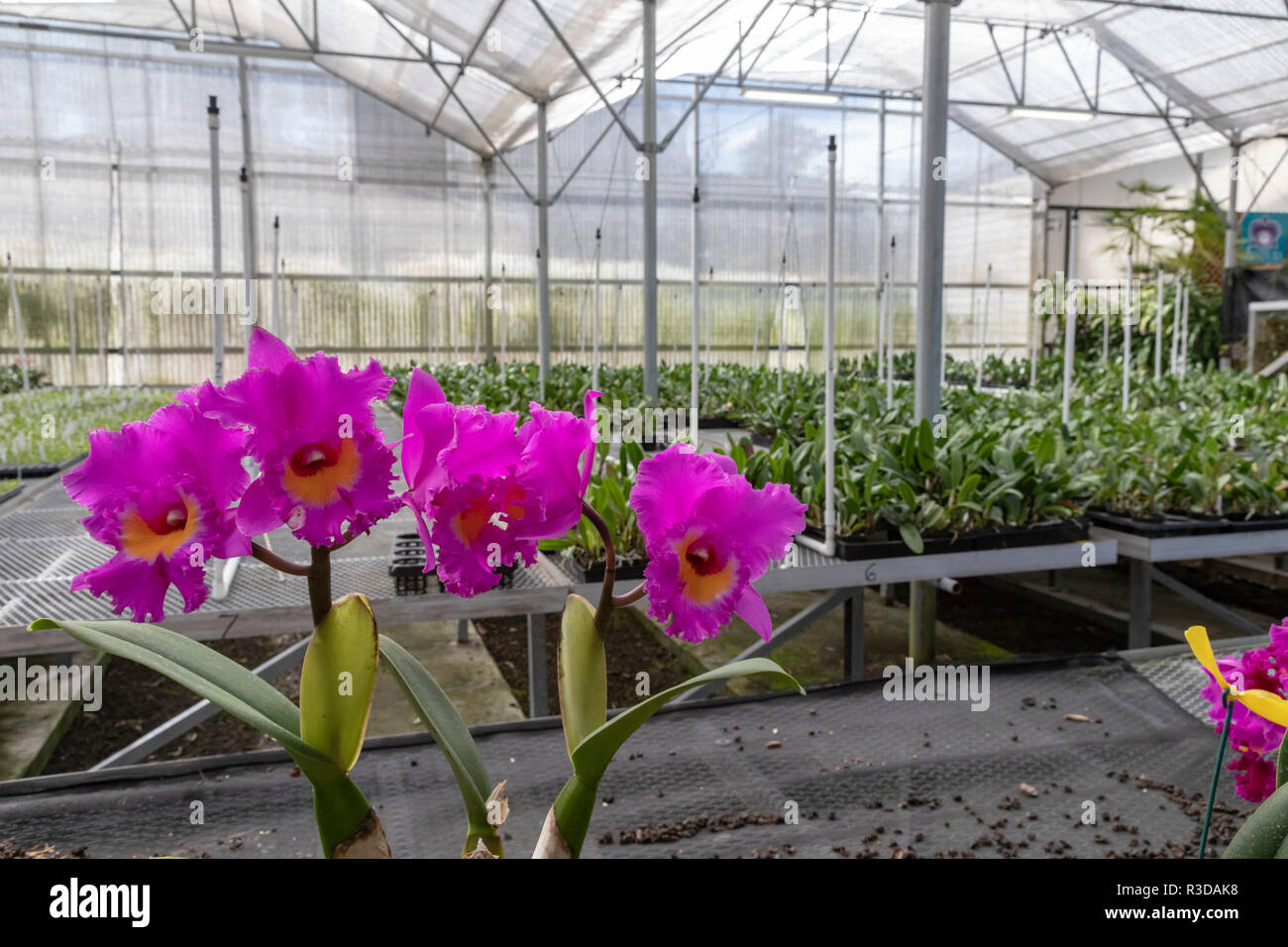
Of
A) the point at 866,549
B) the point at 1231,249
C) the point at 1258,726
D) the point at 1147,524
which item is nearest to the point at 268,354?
the point at 1258,726

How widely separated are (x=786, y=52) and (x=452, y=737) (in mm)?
12726

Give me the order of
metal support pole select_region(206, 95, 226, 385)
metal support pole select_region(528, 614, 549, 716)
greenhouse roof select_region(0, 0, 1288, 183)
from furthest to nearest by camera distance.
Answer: greenhouse roof select_region(0, 0, 1288, 183), metal support pole select_region(528, 614, 549, 716), metal support pole select_region(206, 95, 226, 385)

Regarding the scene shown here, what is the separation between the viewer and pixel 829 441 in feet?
Result: 8.97

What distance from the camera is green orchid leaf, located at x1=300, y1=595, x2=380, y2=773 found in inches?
20.9

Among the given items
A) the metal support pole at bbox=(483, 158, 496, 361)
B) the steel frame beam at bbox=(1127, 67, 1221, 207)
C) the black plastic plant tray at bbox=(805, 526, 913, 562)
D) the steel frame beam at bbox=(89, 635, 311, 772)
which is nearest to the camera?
the steel frame beam at bbox=(89, 635, 311, 772)

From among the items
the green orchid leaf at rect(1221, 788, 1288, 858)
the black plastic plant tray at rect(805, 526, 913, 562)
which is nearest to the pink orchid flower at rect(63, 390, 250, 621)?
the green orchid leaf at rect(1221, 788, 1288, 858)

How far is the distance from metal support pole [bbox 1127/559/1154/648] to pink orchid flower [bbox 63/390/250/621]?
11.6ft

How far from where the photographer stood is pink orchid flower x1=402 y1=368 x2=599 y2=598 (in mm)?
508

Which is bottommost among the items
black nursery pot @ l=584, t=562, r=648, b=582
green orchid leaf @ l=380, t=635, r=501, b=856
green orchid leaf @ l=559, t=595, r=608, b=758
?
black nursery pot @ l=584, t=562, r=648, b=582

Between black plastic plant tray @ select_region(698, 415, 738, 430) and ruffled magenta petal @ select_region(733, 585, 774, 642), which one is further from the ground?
ruffled magenta petal @ select_region(733, 585, 774, 642)

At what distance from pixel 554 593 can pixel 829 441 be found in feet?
2.83

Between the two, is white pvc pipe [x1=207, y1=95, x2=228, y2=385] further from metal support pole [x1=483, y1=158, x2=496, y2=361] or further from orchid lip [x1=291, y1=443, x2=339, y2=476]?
metal support pole [x1=483, y1=158, x2=496, y2=361]

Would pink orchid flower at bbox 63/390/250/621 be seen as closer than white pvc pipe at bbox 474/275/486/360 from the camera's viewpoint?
Yes
